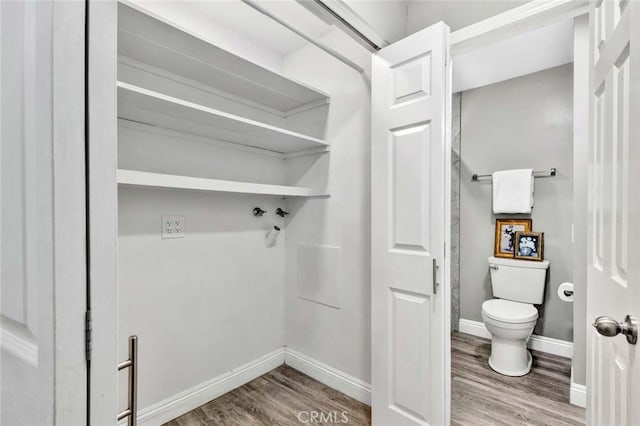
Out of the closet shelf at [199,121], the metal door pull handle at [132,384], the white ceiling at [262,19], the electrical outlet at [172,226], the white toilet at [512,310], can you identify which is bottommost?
the white toilet at [512,310]

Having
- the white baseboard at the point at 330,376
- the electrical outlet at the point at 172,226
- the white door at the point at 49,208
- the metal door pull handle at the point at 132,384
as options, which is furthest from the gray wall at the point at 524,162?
the white door at the point at 49,208

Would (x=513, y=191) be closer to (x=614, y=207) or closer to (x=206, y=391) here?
(x=614, y=207)

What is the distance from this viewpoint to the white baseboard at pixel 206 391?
1733 millimetres

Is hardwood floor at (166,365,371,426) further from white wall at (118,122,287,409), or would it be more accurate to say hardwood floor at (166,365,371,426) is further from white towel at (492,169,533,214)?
white towel at (492,169,533,214)

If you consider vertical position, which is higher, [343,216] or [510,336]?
[343,216]

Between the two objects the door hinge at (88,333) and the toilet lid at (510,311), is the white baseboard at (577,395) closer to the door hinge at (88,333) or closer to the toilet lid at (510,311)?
the toilet lid at (510,311)

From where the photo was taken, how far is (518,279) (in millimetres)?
2738

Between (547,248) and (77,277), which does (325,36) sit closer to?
(77,277)

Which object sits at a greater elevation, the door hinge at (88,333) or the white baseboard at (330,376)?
the door hinge at (88,333)

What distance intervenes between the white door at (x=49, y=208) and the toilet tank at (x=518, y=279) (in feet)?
10.1

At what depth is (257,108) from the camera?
7.34 feet

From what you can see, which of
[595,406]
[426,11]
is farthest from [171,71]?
[595,406]

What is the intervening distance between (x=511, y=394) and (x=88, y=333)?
8.17ft

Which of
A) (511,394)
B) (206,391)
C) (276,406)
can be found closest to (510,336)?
(511,394)
